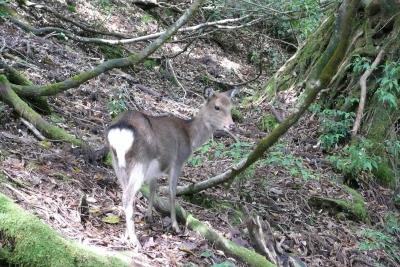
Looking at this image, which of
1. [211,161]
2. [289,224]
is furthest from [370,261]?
[211,161]

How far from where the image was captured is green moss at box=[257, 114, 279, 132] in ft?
33.9

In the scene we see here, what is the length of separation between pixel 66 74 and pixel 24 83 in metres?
1.80

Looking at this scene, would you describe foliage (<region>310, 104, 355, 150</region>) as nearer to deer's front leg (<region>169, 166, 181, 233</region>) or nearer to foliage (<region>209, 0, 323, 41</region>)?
foliage (<region>209, 0, 323, 41</region>)

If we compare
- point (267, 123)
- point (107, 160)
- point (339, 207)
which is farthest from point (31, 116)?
point (267, 123)

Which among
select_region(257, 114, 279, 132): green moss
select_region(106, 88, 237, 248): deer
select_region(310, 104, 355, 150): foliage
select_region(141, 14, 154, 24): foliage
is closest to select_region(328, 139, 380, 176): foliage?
select_region(310, 104, 355, 150): foliage

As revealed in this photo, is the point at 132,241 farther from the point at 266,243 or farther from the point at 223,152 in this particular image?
the point at 223,152

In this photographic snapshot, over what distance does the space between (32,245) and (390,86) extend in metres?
6.49

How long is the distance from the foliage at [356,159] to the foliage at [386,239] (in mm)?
791

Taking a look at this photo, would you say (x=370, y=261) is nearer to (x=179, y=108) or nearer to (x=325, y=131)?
(x=325, y=131)

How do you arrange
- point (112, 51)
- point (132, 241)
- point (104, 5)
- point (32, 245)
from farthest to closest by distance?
point (104, 5) → point (112, 51) → point (132, 241) → point (32, 245)

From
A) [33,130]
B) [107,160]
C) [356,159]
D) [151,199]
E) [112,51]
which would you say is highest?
[112,51]

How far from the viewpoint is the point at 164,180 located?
7.30 metres

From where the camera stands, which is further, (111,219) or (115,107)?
(115,107)

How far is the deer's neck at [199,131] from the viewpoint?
21.8 feet
